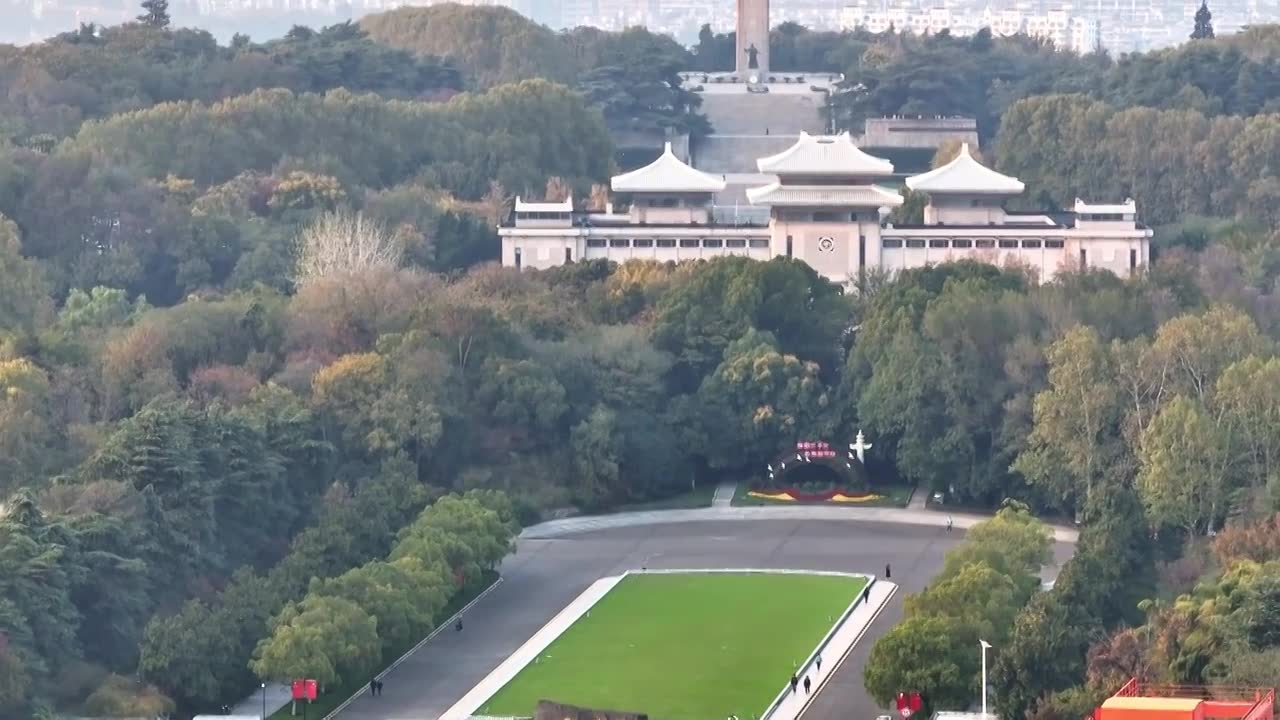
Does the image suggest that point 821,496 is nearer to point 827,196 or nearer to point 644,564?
point 644,564

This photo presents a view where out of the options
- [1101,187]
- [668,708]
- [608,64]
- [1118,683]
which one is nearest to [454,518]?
[668,708]

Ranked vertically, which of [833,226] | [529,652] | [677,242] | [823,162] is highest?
[823,162]

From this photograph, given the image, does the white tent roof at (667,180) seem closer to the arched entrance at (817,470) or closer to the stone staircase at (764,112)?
the arched entrance at (817,470)

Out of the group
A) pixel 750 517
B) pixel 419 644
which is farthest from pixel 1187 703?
pixel 750 517

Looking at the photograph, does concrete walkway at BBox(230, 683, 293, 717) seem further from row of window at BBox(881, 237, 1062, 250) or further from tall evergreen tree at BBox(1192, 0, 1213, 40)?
tall evergreen tree at BBox(1192, 0, 1213, 40)

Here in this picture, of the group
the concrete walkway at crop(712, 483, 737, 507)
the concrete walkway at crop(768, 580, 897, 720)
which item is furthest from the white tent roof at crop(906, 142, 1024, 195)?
the concrete walkway at crop(768, 580, 897, 720)

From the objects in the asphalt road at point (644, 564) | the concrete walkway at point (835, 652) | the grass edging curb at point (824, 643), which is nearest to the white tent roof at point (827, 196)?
the asphalt road at point (644, 564)
